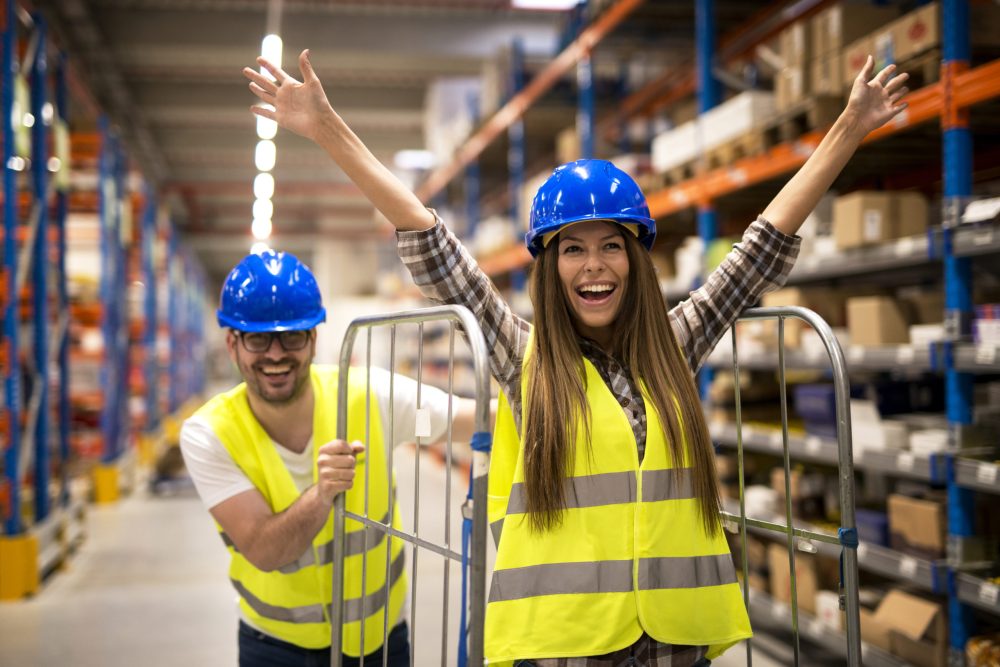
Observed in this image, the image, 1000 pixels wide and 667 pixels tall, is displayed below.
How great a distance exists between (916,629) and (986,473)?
2.74 ft

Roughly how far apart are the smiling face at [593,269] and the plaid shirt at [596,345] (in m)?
0.11

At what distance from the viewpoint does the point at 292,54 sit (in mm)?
13086

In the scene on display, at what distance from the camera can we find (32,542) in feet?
19.8

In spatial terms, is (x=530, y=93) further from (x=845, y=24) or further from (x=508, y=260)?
(x=845, y=24)

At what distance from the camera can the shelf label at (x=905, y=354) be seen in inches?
153

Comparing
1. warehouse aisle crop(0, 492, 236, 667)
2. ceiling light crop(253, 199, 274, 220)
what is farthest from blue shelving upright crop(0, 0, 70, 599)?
ceiling light crop(253, 199, 274, 220)

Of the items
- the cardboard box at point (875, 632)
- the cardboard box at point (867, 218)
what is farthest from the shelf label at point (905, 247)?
the cardboard box at point (875, 632)

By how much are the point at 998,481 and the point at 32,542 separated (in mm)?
5962

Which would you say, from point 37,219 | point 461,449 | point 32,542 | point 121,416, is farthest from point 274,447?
point 461,449

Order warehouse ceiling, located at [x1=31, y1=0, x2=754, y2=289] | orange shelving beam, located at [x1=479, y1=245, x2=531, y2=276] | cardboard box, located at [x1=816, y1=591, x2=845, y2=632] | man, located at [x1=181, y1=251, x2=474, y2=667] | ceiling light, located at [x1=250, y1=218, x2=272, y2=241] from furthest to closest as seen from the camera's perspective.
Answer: ceiling light, located at [x1=250, y1=218, x2=272, y2=241]
warehouse ceiling, located at [x1=31, y1=0, x2=754, y2=289]
orange shelving beam, located at [x1=479, y1=245, x2=531, y2=276]
cardboard box, located at [x1=816, y1=591, x2=845, y2=632]
man, located at [x1=181, y1=251, x2=474, y2=667]

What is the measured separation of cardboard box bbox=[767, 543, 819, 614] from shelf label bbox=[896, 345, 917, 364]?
130 centimetres

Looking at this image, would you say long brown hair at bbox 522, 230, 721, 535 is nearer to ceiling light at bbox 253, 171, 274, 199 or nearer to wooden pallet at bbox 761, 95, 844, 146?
wooden pallet at bbox 761, 95, 844, 146

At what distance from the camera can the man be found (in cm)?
250

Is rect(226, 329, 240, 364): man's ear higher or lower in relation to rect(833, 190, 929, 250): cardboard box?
lower
